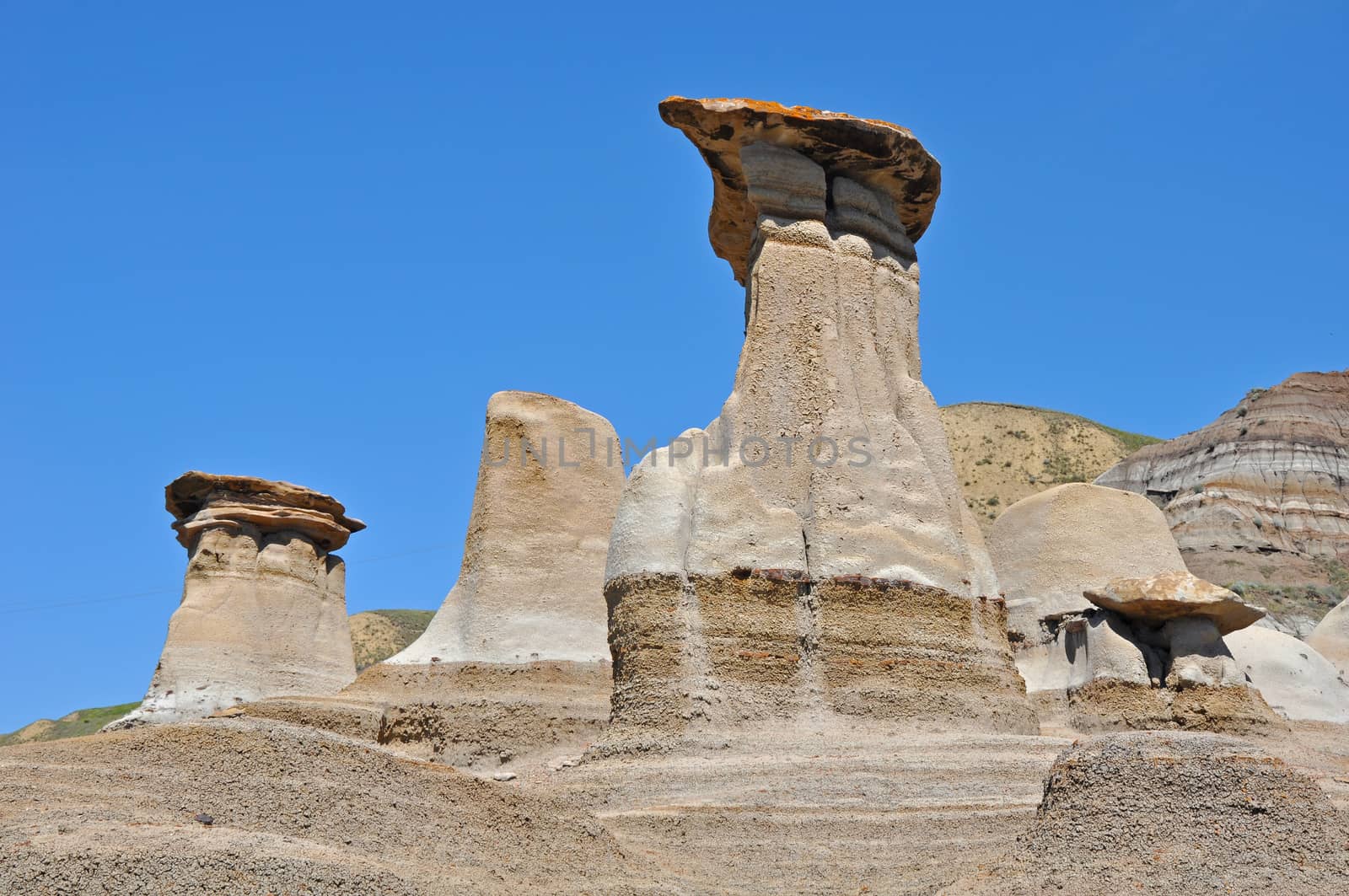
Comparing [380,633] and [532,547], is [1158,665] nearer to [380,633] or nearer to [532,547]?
[532,547]

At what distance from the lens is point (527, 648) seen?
1845 cm

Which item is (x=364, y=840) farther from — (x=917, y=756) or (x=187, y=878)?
(x=917, y=756)

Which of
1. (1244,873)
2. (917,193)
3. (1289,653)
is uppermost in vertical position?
(917,193)

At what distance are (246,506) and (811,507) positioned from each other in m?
16.1

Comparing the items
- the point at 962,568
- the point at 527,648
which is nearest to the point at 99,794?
the point at 962,568

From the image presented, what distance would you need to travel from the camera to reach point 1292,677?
734 inches

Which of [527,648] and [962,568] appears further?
[527,648]

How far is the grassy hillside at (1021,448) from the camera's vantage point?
6594cm

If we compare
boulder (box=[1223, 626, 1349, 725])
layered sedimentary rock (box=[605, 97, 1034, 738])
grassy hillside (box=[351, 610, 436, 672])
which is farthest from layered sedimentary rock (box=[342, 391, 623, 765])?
grassy hillside (box=[351, 610, 436, 672])

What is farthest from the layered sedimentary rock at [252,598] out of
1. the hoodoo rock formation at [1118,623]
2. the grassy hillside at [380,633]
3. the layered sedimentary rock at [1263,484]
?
the grassy hillside at [380,633]

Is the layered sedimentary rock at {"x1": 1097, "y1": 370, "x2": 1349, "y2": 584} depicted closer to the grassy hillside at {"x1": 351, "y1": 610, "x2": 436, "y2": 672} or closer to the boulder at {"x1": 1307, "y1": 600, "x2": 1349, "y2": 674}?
the boulder at {"x1": 1307, "y1": 600, "x2": 1349, "y2": 674}

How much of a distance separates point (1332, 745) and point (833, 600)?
7.92m

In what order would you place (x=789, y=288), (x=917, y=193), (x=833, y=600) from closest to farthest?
(x=833, y=600)
(x=789, y=288)
(x=917, y=193)

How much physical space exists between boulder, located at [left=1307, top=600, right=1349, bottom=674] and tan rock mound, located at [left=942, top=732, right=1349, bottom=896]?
49.2 ft
